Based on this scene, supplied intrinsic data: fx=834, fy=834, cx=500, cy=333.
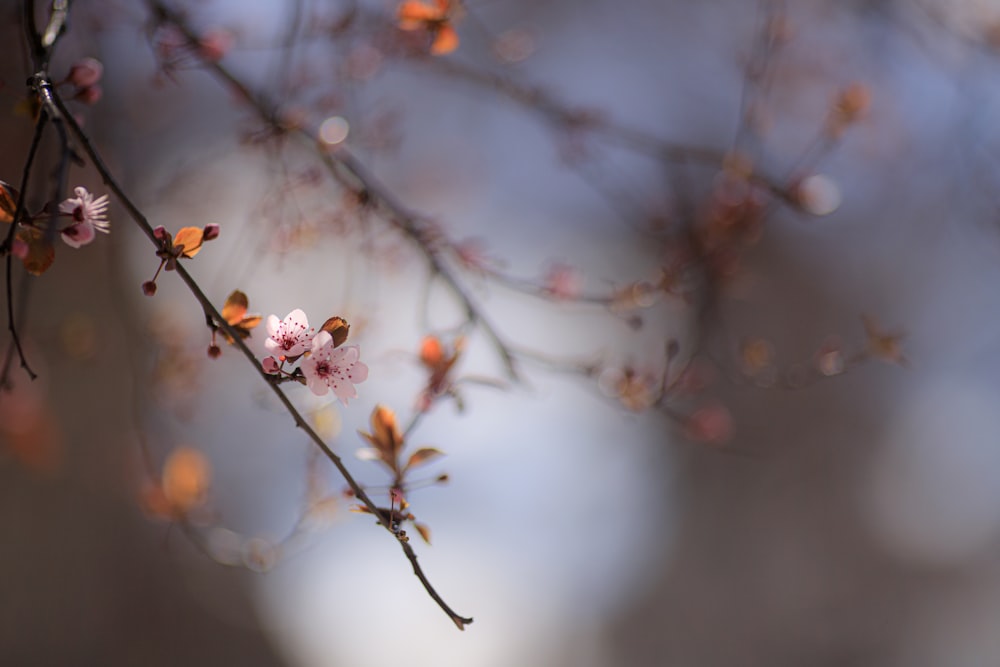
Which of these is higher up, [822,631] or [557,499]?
[822,631]

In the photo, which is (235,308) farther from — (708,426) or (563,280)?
(708,426)

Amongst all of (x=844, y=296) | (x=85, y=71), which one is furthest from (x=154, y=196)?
(x=844, y=296)

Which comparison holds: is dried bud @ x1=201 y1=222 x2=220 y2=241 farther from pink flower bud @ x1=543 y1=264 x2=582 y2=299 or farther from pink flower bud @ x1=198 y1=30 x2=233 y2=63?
pink flower bud @ x1=543 y1=264 x2=582 y2=299

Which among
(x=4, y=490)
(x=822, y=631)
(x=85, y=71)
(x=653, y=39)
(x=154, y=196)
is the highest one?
(x=653, y=39)

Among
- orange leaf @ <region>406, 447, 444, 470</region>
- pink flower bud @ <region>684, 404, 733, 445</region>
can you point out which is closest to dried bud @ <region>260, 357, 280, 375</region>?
orange leaf @ <region>406, 447, 444, 470</region>

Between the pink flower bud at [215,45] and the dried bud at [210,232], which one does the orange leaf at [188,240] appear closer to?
the dried bud at [210,232]

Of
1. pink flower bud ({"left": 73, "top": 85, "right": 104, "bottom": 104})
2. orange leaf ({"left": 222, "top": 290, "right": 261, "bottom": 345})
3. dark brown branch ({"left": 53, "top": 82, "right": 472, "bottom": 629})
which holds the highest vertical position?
pink flower bud ({"left": 73, "top": 85, "right": 104, "bottom": 104})

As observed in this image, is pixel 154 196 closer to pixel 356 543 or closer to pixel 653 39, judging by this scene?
pixel 356 543
